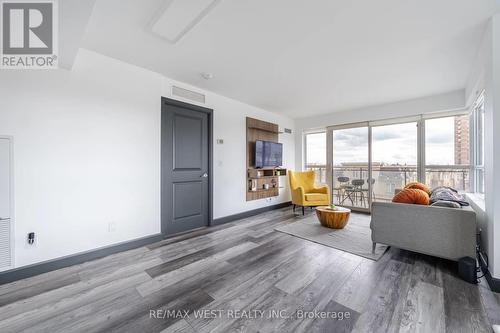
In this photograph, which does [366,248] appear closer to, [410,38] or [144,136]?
[410,38]

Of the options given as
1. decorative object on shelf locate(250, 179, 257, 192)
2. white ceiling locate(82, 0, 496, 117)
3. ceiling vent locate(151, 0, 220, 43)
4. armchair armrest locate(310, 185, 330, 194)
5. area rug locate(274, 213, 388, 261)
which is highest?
white ceiling locate(82, 0, 496, 117)

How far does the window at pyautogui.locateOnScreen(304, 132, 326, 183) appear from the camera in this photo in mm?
5408

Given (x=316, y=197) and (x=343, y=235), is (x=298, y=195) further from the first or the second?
(x=343, y=235)

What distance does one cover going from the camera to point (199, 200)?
11.5 ft

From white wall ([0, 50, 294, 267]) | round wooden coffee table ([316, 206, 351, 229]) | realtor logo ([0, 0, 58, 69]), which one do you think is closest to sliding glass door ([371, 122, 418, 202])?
round wooden coffee table ([316, 206, 351, 229])

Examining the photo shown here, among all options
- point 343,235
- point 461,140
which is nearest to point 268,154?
point 343,235

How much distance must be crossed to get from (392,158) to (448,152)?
882mm

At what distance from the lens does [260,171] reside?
4672mm

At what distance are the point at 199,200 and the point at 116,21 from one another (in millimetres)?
2604

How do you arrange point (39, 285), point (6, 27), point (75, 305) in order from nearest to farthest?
point (75, 305), point (6, 27), point (39, 285)

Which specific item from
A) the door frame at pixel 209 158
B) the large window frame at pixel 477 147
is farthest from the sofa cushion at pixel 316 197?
the large window frame at pixel 477 147

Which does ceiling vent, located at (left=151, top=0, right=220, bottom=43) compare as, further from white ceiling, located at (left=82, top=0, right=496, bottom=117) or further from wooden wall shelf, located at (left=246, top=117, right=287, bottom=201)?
wooden wall shelf, located at (left=246, top=117, right=287, bottom=201)

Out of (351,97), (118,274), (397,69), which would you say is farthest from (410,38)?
(118,274)

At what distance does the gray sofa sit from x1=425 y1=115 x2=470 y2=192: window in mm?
2175
